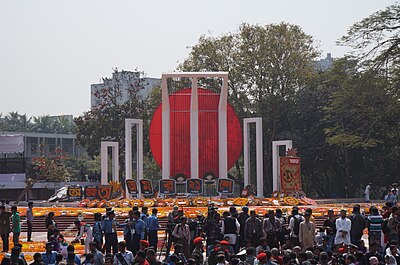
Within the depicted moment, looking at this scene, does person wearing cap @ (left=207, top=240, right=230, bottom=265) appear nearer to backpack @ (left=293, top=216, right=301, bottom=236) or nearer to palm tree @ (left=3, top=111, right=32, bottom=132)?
backpack @ (left=293, top=216, right=301, bottom=236)

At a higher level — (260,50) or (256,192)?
(260,50)

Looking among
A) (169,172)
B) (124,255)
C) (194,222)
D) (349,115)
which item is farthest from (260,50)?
(124,255)

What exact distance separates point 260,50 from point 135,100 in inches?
461

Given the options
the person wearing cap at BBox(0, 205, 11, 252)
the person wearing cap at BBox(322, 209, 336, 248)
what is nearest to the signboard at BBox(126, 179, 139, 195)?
the person wearing cap at BBox(0, 205, 11, 252)

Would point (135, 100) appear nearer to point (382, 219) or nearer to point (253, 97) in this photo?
point (253, 97)

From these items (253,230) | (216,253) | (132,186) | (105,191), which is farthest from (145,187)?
(216,253)

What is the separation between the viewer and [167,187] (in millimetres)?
39219

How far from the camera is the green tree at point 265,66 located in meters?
55.5

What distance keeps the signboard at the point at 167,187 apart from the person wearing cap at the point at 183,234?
20.6 meters

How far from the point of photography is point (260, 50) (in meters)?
55.5

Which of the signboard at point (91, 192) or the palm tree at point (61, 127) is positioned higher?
the palm tree at point (61, 127)

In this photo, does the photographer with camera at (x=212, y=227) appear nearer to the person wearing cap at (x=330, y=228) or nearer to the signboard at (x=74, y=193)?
the person wearing cap at (x=330, y=228)

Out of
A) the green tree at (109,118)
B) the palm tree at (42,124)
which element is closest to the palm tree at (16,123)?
the palm tree at (42,124)

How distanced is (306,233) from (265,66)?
3798cm
